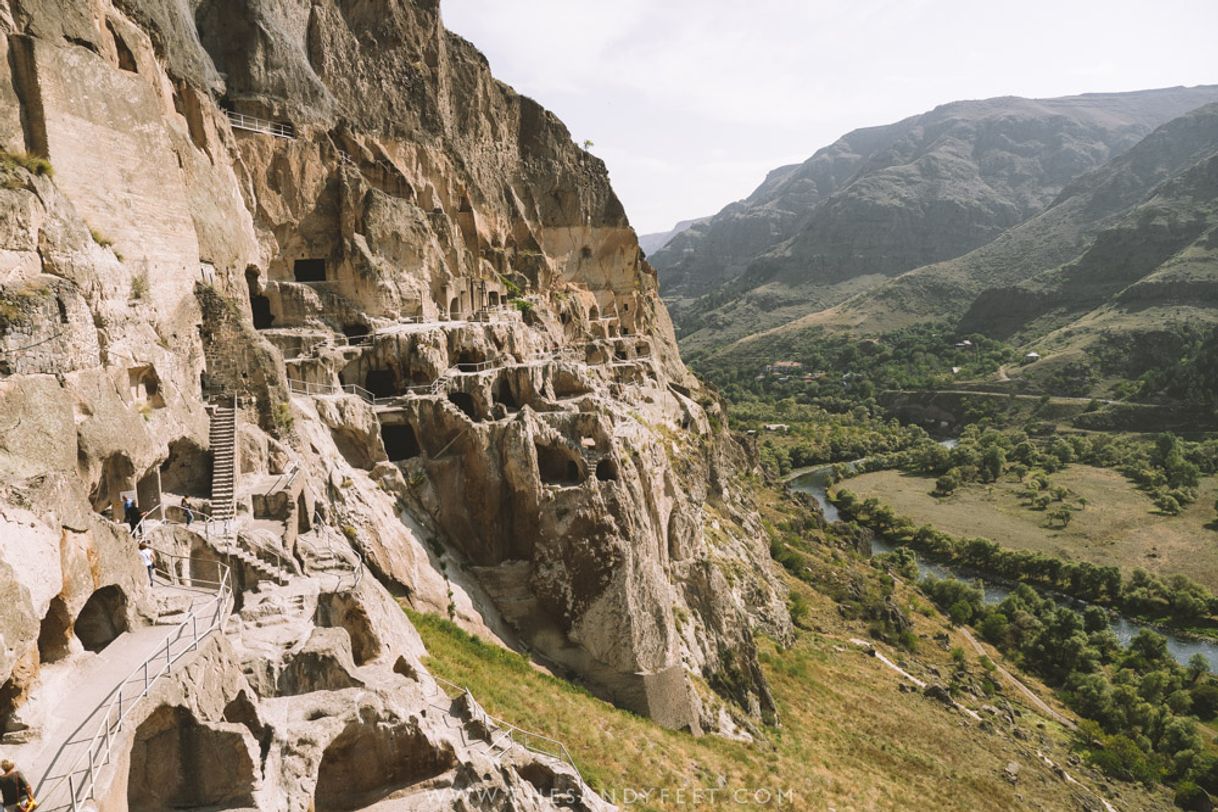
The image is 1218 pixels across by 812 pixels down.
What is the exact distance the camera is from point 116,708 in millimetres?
9109

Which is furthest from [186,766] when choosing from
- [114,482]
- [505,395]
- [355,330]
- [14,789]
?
[355,330]

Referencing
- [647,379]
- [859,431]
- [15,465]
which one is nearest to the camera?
[15,465]

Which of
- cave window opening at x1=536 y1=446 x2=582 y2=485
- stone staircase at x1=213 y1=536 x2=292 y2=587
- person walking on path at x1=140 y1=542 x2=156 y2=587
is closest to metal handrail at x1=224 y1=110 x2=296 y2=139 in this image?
cave window opening at x1=536 y1=446 x2=582 y2=485

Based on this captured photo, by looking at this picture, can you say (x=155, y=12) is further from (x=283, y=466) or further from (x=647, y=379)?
(x=647, y=379)

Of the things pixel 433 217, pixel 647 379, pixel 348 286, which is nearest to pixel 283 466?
pixel 348 286

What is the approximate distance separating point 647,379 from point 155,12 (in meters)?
33.8

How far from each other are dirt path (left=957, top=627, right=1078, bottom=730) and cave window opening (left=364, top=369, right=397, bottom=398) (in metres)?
43.4

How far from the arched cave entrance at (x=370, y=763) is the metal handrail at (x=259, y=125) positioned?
29934 mm

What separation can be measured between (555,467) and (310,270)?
18.2 metres

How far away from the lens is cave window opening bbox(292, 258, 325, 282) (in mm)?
35312

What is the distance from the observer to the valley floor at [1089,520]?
68.4 metres

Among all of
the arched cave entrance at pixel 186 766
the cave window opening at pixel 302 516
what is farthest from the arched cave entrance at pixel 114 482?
the arched cave entrance at pixel 186 766

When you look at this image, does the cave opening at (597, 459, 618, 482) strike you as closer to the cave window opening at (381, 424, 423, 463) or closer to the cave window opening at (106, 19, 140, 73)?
the cave window opening at (381, 424, 423, 463)

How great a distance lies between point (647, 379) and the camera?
1983 inches
